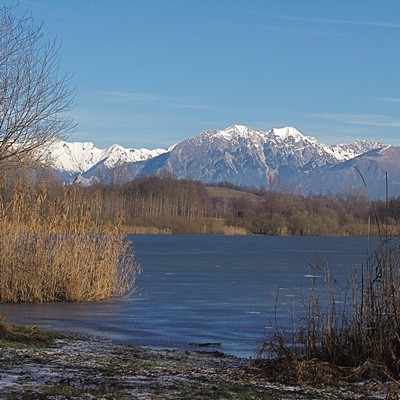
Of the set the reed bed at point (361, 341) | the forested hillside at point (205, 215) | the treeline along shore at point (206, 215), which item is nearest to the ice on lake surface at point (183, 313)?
the reed bed at point (361, 341)

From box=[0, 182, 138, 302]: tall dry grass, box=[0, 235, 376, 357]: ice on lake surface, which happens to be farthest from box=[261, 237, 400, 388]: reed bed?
box=[0, 182, 138, 302]: tall dry grass

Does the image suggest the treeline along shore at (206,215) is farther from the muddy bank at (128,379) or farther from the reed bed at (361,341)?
the muddy bank at (128,379)

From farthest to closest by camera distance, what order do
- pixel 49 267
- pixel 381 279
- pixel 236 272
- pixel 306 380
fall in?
pixel 236 272 < pixel 49 267 < pixel 381 279 < pixel 306 380

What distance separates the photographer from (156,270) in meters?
34.6

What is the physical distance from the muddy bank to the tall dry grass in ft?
28.6

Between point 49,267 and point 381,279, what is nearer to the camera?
point 381,279

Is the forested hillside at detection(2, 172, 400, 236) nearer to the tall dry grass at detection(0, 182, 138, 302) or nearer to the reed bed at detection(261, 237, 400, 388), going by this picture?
the tall dry grass at detection(0, 182, 138, 302)

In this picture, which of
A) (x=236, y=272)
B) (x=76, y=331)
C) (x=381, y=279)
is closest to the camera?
(x=381, y=279)

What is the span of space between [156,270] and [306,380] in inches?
A: 1018

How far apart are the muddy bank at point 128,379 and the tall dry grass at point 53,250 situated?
8.72m

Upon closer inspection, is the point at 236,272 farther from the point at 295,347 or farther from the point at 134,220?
the point at 134,220

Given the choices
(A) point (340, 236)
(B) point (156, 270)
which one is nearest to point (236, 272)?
(B) point (156, 270)

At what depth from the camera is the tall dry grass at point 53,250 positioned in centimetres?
1939

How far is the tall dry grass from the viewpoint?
1939 cm
